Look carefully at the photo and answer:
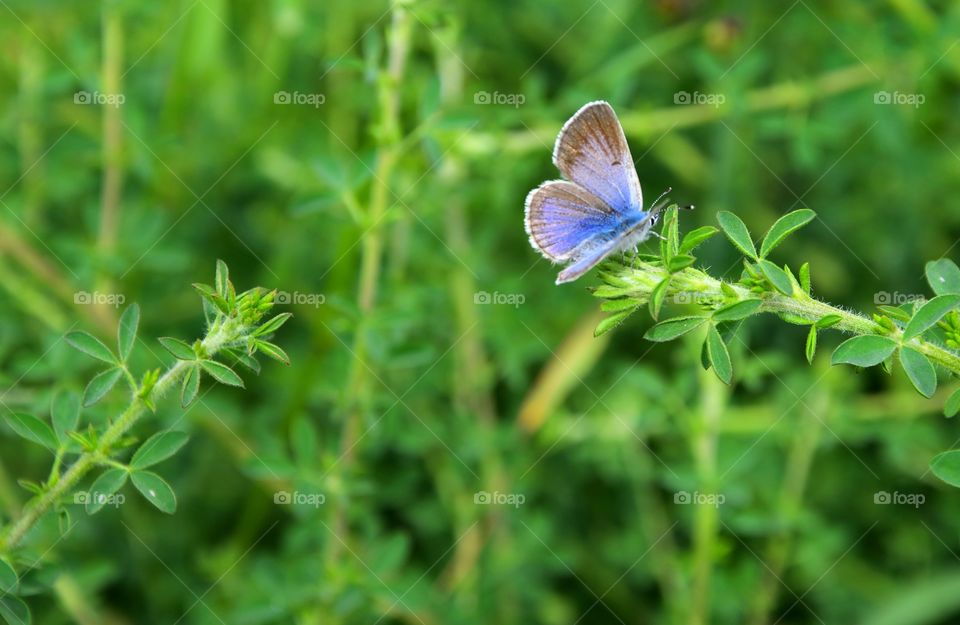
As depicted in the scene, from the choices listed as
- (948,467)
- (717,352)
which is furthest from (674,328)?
(948,467)

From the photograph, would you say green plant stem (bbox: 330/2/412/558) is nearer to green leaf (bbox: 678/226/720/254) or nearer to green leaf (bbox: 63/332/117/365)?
green leaf (bbox: 63/332/117/365)

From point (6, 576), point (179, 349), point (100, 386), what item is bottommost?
point (6, 576)

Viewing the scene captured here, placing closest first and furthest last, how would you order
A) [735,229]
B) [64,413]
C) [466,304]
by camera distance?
[735,229] < [64,413] < [466,304]

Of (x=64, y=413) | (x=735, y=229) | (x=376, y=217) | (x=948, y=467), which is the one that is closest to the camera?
(x=948, y=467)

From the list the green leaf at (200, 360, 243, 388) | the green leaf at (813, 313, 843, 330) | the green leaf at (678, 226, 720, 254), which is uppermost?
the green leaf at (678, 226, 720, 254)

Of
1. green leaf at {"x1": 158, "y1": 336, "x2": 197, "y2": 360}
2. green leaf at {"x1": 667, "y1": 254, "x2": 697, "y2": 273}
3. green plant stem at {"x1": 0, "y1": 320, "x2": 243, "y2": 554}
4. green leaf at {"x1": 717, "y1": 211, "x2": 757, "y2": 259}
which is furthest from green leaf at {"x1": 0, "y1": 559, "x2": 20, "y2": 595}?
green leaf at {"x1": 717, "y1": 211, "x2": 757, "y2": 259}

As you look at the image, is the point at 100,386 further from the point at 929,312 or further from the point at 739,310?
the point at 929,312
